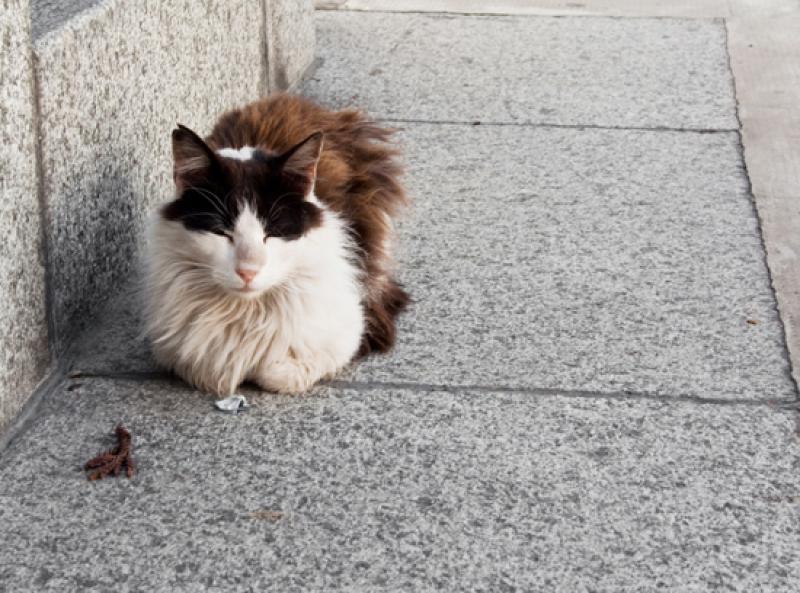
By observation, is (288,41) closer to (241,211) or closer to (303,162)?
(303,162)

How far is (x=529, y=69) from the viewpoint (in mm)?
7887

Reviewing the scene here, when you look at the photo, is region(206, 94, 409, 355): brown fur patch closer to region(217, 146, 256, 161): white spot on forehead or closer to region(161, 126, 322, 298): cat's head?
region(217, 146, 256, 161): white spot on forehead

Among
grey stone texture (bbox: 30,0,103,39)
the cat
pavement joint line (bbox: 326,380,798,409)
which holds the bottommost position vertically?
pavement joint line (bbox: 326,380,798,409)

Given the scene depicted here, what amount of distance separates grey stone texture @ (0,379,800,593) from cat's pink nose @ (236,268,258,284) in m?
0.48

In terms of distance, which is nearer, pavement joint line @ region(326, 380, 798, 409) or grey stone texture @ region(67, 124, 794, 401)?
pavement joint line @ region(326, 380, 798, 409)

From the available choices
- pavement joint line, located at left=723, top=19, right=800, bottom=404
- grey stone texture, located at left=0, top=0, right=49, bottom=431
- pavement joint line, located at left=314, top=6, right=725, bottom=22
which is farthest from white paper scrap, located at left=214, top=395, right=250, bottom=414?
pavement joint line, located at left=314, top=6, right=725, bottom=22

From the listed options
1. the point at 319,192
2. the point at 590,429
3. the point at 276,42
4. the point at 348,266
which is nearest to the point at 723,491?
the point at 590,429

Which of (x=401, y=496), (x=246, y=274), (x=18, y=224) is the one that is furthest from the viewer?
(x=18, y=224)

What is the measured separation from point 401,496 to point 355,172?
1609 millimetres

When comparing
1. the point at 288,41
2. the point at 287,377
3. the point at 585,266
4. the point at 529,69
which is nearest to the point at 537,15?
the point at 529,69

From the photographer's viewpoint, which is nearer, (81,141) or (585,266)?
(81,141)

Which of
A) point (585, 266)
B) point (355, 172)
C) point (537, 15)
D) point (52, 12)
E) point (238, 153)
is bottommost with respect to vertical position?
point (537, 15)

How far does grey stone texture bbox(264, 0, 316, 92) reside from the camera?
7148 mm

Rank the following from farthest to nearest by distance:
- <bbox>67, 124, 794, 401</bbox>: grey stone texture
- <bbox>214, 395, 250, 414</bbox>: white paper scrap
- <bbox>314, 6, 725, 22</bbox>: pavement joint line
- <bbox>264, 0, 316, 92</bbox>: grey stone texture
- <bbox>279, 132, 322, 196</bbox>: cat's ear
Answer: <bbox>314, 6, 725, 22</bbox>: pavement joint line < <bbox>264, 0, 316, 92</bbox>: grey stone texture < <bbox>67, 124, 794, 401</bbox>: grey stone texture < <bbox>214, 395, 250, 414</bbox>: white paper scrap < <bbox>279, 132, 322, 196</bbox>: cat's ear
